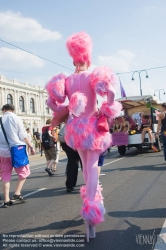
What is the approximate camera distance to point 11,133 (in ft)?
14.9

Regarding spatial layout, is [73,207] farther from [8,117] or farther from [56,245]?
[8,117]

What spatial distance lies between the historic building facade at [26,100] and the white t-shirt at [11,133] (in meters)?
42.1

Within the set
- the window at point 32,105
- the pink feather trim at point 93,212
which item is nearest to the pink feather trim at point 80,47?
the pink feather trim at point 93,212

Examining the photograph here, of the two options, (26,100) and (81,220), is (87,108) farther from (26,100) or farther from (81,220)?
(26,100)

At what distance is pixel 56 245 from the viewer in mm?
2830

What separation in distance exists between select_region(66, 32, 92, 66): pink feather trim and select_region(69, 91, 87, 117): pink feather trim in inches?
19.1

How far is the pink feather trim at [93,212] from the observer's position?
2828 mm

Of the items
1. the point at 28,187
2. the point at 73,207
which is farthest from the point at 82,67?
the point at 28,187

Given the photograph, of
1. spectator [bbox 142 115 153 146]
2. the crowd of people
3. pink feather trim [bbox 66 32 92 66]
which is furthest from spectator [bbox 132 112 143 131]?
pink feather trim [bbox 66 32 92 66]

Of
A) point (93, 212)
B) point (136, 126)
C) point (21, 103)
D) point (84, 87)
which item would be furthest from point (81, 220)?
point (21, 103)

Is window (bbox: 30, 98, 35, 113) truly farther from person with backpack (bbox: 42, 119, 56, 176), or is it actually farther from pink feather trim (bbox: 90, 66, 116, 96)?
pink feather trim (bbox: 90, 66, 116, 96)

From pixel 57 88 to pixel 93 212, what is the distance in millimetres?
1372

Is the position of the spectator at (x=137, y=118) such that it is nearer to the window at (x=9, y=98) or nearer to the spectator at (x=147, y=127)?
the spectator at (x=147, y=127)

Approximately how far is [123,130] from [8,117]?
892cm
